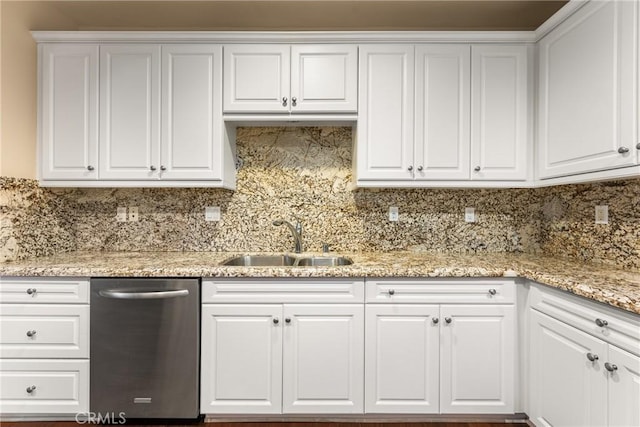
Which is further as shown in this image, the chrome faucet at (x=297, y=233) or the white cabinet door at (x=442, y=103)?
the chrome faucet at (x=297, y=233)

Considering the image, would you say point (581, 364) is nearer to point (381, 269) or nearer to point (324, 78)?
point (381, 269)

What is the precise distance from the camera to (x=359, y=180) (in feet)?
7.41

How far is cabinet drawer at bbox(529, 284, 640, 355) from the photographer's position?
128 centimetres

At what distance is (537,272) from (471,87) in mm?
1238

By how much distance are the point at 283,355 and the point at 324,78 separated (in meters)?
1.74

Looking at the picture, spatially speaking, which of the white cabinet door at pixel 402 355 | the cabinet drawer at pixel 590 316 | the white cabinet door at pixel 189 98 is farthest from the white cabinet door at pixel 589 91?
the white cabinet door at pixel 189 98

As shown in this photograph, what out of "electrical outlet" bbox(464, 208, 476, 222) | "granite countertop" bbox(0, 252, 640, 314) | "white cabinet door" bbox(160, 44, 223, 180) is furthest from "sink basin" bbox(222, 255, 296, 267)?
"electrical outlet" bbox(464, 208, 476, 222)

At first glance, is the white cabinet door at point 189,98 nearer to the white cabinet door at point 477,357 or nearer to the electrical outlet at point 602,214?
the white cabinet door at point 477,357

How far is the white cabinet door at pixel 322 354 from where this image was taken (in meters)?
1.92

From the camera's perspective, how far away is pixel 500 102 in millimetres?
2240

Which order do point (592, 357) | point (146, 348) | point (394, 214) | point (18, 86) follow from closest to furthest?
point (592, 357)
point (146, 348)
point (18, 86)
point (394, 214)

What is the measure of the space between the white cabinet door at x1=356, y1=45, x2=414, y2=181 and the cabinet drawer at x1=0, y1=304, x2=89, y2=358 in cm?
189

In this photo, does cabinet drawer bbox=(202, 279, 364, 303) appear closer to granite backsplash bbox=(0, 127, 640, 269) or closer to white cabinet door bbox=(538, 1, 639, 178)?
granite backsplash bbox=(0, 127, 640, 269)

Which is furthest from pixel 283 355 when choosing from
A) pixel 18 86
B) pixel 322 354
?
pixel 18 86
